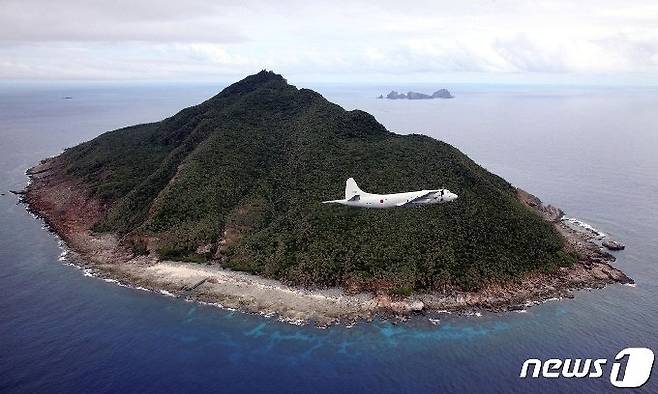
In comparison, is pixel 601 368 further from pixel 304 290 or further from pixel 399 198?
pixel 304 290

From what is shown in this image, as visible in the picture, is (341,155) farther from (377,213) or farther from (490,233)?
(490,233)

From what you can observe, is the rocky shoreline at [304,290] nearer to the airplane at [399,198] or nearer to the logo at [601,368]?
the logo at [601,368]

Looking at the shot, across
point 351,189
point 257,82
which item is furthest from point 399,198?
point 257,82

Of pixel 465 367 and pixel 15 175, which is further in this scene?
pixel 15 175

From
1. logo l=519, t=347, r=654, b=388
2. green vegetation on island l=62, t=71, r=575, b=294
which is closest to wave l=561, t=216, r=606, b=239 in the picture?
green vegetation on island l=62, t=71, r=575, b=294

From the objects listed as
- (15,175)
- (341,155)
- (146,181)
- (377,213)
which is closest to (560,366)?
(377,213)

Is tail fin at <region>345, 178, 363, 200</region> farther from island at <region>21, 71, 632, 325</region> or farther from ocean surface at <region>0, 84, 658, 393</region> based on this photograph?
ocean surface at <region>0, 84, 658, 393</region>
